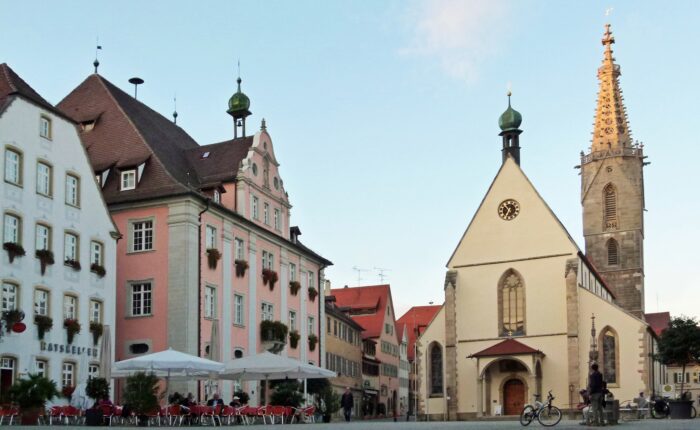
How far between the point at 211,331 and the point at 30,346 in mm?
9068

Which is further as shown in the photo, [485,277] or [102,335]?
[485,277]

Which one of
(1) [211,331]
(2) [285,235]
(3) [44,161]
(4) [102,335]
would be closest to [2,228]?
(3) [44,161]

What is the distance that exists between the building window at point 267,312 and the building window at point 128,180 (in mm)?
9303

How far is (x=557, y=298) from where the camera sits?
171 feet

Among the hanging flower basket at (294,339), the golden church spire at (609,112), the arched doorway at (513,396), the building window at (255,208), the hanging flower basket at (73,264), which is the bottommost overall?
the arched doorway at (513,396)

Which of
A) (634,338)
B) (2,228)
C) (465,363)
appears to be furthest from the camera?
(465,363)

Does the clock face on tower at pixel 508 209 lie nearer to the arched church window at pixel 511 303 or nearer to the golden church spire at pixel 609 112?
the arched church window at pixel 511 303

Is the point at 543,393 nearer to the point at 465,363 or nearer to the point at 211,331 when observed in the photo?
the point at 465,363

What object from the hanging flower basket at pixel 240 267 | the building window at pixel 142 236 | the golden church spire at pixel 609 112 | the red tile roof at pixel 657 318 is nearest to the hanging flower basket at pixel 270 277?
the hanging flower basket at pixel 240 267

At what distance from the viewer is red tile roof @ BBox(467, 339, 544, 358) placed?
5067 cm

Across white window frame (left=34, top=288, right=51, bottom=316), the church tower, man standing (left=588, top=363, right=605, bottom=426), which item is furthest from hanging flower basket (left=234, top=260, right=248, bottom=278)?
the church tower

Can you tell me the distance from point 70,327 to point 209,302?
797 cm

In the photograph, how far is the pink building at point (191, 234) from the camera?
40.5 meters

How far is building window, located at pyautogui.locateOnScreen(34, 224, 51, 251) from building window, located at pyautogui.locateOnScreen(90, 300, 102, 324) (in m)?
3.20
